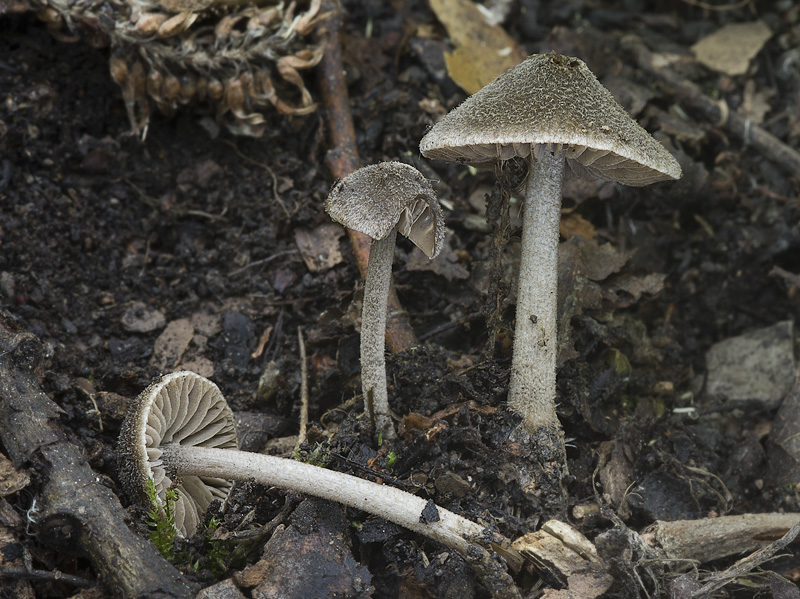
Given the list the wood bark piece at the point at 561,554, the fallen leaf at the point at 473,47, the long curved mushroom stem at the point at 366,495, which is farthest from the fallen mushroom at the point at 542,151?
the fallen leaf at the point at 473,47

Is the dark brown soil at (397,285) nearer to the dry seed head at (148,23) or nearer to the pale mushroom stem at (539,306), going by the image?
the pale mushroom stem at (539,306)

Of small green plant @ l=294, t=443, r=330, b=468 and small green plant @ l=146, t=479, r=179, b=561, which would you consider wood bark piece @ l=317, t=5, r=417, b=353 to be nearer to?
small green plant @ l=294, t=443, r=330, b=468

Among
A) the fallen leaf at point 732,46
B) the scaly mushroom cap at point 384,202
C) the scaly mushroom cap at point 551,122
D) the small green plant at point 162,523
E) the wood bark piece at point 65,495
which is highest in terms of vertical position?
the scaly mushroom cap at point 551,122

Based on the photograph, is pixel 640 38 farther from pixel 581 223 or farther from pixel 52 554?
pixel 52 554

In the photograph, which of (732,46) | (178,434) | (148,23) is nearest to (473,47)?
(732,46)

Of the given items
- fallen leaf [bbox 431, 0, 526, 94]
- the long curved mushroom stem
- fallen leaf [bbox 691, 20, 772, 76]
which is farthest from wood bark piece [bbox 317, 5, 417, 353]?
fallen leaf [bbox 691, 20, 772, 76]
